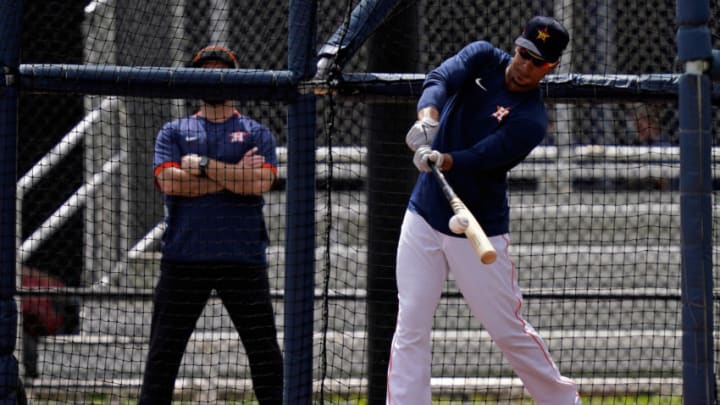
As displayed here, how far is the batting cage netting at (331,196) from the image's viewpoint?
4.59 m

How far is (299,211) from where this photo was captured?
4.55 meters

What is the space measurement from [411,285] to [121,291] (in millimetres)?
3232

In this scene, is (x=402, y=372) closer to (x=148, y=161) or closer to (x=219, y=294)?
(x=219, y=294)

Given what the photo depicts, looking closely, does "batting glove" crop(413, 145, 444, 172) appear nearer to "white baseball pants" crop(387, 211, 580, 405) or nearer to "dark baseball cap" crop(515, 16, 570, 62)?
"white baseball pants" crop(387, 211, 580, 405)

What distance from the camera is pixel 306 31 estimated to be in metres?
4.51

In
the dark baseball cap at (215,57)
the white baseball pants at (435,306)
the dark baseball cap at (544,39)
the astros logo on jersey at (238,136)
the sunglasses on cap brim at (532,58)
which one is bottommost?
the white baseball pants at (435,306)

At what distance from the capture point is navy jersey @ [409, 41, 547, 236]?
13.8ft

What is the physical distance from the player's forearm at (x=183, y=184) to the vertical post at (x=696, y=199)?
8.27 ft

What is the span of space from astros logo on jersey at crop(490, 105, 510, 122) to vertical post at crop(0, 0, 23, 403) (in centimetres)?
220

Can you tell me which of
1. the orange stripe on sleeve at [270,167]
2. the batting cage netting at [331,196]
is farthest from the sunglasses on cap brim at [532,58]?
the orange stripe on sleeve at [270,167]

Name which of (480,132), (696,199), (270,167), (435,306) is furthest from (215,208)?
(696,199)

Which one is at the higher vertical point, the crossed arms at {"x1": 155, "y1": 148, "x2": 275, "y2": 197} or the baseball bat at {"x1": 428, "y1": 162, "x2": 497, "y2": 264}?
the crossed arms at {"x1": 155, "y1": 148, "x2": 275, "y2": 197}

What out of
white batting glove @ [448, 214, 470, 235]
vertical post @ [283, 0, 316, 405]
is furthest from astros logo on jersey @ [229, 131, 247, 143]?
white batting glove @ [448, 214, 470, 235]

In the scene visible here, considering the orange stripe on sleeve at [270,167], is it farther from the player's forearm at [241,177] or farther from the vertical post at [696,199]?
the vertical post at [696,199]
